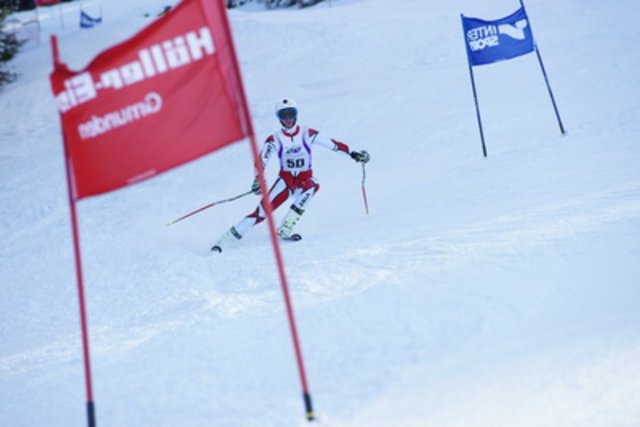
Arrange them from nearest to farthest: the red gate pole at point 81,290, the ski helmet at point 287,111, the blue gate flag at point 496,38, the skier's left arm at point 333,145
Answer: the red gate pole at point 81,290 < the ski helmet at point 287,111 < the skier's left arm at point 333,145 < the blue gate flag at point 496,38

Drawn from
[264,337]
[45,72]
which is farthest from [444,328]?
[45,72]

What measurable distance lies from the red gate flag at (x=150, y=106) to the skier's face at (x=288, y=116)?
4.17 metres

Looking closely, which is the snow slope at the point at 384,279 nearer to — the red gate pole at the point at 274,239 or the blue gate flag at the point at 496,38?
the red gate pole at the point at 274,239

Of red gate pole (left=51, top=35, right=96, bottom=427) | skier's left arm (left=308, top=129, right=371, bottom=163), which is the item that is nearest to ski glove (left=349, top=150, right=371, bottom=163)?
skier's left arm (left=308, top=129, right=371, bottom=163)

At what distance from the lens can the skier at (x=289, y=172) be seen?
29.2 feet

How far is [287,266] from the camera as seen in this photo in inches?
298

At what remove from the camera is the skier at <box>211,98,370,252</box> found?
8.90 m

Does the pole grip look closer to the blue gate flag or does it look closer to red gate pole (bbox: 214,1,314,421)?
red gate pole (bbox: 214,1,314,421)

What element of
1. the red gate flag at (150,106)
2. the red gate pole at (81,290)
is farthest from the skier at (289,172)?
the red gate pole at (81,290)

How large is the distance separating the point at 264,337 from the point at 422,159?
23.7 ft

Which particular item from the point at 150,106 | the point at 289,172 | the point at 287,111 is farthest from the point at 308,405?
the point at 289,172

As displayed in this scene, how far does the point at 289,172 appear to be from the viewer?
9.24m

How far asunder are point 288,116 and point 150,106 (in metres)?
4.36

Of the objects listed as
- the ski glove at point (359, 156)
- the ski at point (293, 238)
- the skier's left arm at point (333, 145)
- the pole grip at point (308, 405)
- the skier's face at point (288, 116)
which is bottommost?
the ski at point (293, 238)
